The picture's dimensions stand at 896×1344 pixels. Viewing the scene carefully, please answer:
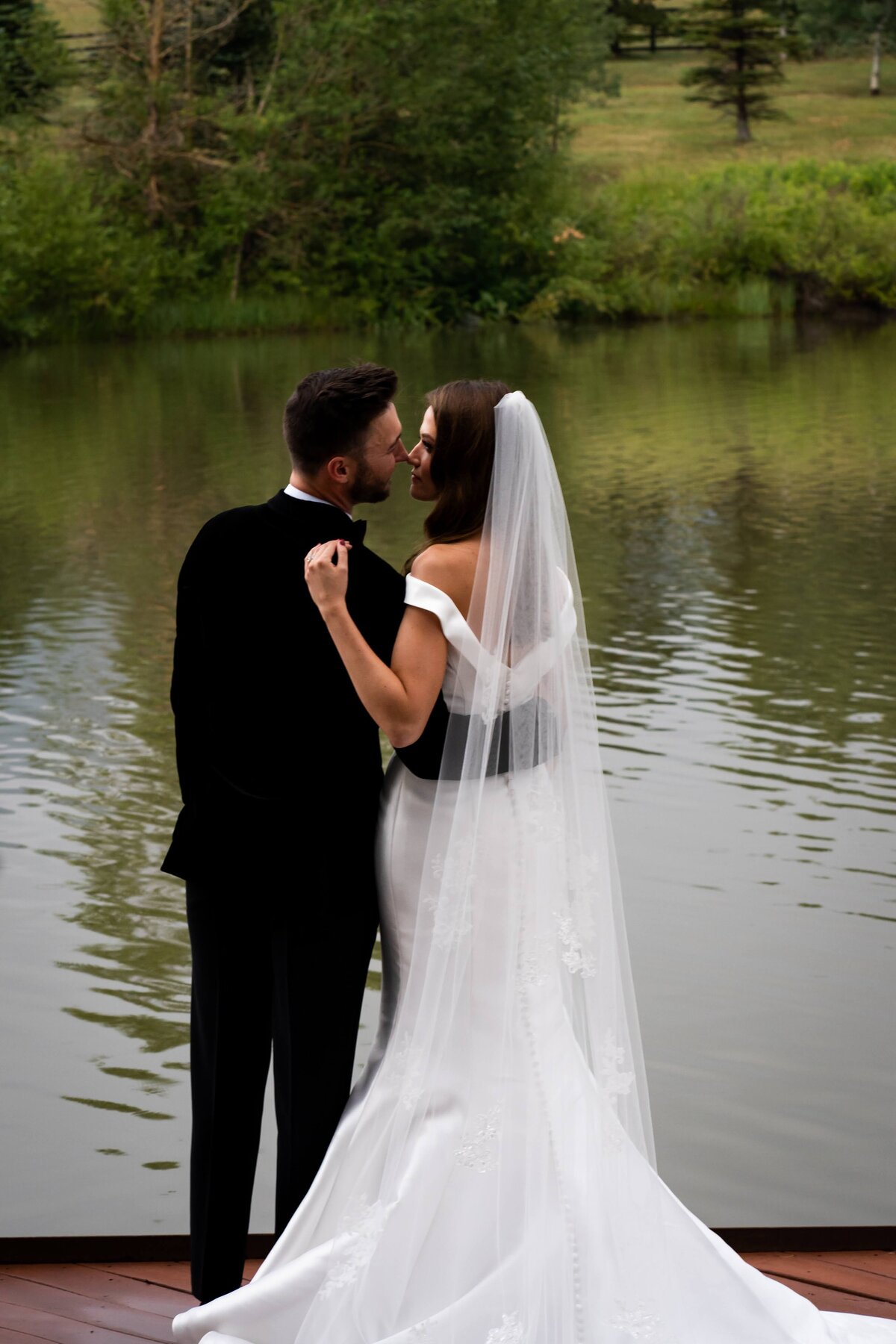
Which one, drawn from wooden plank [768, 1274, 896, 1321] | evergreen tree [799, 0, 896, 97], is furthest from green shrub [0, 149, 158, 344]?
evergreen tree [799, 0, 896, 97]

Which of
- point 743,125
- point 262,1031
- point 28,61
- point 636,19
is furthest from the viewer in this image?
point 636,19

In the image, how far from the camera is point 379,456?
219 centimetres

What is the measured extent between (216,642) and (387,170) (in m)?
29.4

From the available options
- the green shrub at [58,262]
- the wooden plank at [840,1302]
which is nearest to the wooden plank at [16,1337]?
the wooden plank at [840,1302]

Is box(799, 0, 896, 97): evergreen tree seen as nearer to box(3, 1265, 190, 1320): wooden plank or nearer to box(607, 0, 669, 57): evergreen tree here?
box(607, 0, 669, 57): evergreen tree

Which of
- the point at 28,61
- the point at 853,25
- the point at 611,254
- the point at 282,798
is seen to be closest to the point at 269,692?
the point at 282,798

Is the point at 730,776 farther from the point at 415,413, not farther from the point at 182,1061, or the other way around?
the point at 415,413

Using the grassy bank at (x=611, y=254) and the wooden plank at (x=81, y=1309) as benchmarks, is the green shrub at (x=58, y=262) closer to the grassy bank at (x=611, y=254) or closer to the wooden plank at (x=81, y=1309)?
the grassy bank at (x=611, y=254)

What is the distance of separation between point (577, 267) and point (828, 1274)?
28.2 m

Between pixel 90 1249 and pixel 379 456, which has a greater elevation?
pixel 379 456

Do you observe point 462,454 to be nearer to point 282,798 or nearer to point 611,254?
point 282,798

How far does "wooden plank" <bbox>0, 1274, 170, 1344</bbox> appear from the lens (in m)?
2.41

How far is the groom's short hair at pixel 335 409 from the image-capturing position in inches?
84.3

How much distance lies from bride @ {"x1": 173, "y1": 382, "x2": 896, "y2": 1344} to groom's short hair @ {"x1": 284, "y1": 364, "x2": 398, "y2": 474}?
12 centimetres
